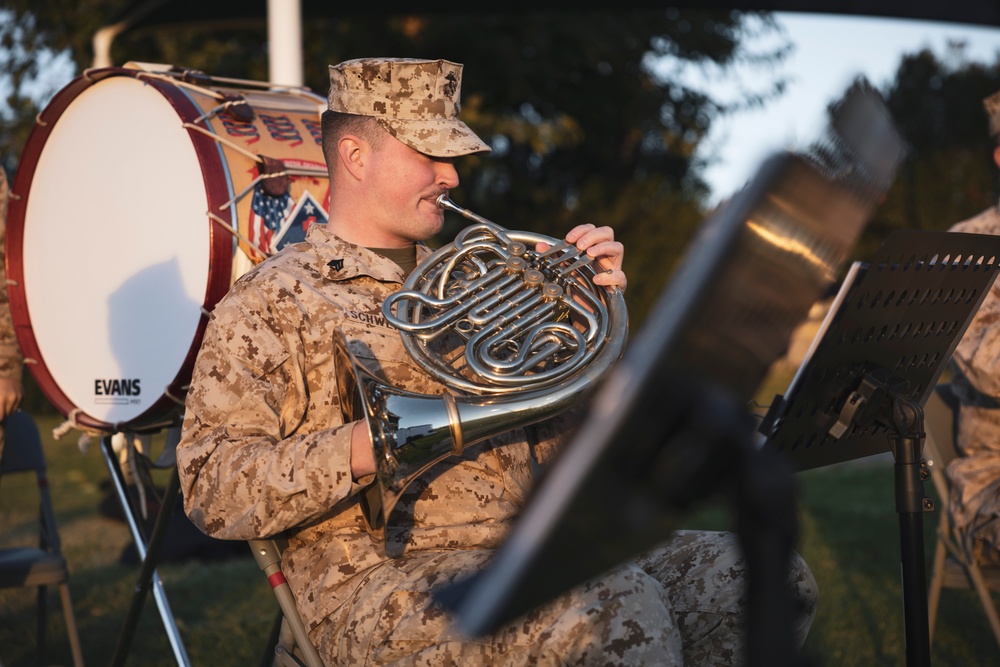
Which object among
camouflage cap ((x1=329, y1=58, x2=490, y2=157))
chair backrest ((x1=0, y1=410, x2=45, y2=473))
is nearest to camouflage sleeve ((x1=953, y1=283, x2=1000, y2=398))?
camouflage cap ((x1=329, y1=58, x2=490, y2=157))

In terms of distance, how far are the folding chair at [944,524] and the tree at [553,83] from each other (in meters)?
7.21

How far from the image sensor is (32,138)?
11.8ft

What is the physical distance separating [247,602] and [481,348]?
10.5ft

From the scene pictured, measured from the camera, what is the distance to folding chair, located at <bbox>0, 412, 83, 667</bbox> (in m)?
3.36

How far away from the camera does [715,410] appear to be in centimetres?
117

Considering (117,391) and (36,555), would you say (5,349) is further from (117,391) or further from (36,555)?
(36,555)

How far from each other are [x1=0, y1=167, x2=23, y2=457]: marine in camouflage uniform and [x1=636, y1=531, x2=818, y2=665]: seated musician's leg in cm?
223

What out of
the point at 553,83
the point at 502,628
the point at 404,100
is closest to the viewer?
the point at 502,628

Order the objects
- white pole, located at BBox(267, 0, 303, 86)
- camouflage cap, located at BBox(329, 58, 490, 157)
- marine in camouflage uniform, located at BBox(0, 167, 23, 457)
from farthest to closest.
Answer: white pole, located at BBox(267, 0, 303, 86) → marine in camouflage uniform, located at BBox(0, 167, 23, 457) → camouflage cap, located at BBox(329, 58, 490, 157)

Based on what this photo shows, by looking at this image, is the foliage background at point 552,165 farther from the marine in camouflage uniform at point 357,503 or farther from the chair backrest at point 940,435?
the marine in camouflage uniform at point 357,503

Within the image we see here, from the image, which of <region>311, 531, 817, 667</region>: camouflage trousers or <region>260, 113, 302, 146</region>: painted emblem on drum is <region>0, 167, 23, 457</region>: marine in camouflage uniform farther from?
<region>311, 531, 817, 667</region>: camouflage trousers

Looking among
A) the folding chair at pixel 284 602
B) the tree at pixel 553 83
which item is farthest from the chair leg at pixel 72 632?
the tree at pixel 553 83

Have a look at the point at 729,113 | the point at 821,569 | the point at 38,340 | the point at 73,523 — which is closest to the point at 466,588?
the point at 38,340

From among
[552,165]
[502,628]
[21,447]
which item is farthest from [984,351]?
[552,165]
